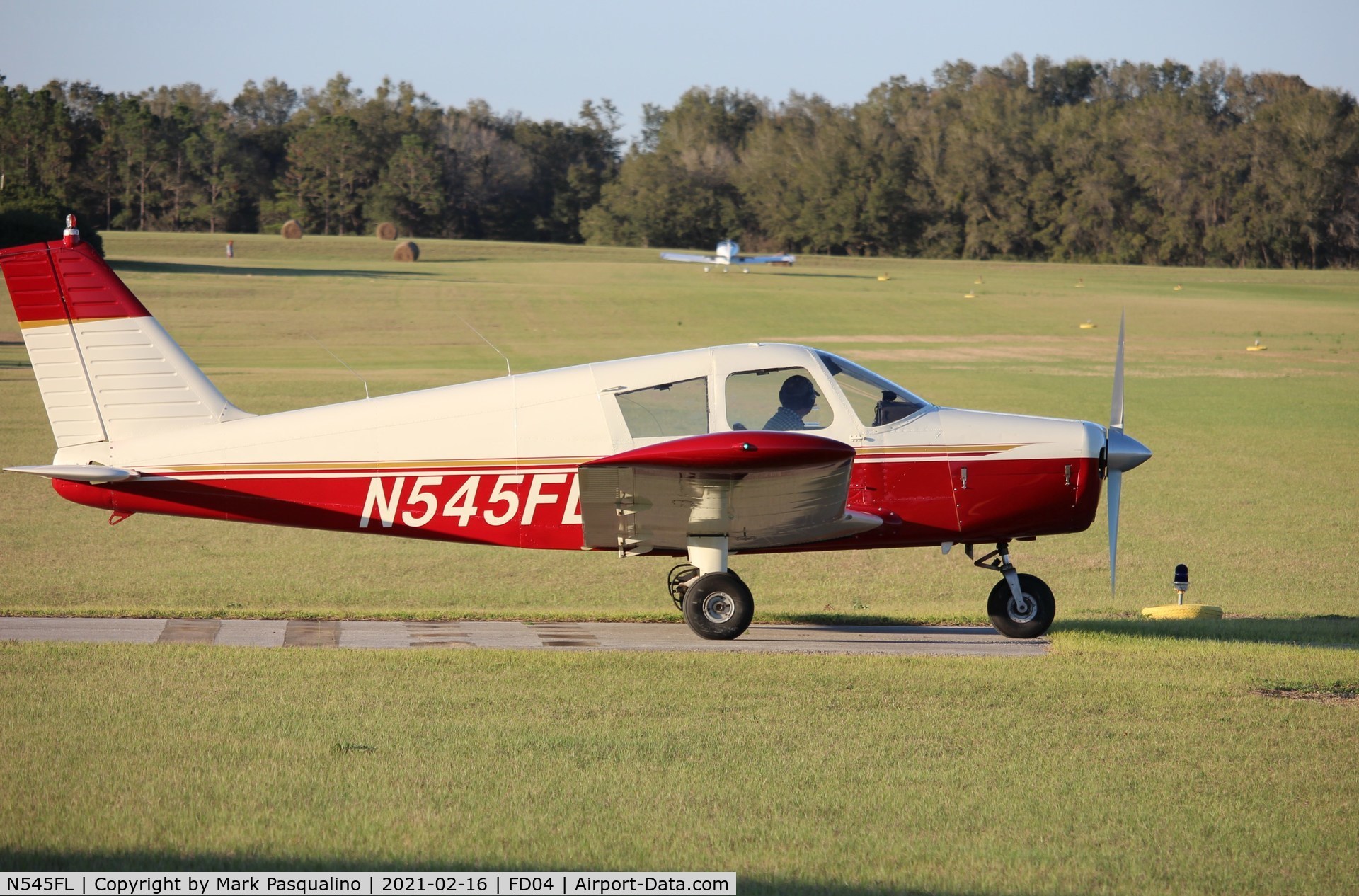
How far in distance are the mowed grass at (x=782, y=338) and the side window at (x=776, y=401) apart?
8.40ft

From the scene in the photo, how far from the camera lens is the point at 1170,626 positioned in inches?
429

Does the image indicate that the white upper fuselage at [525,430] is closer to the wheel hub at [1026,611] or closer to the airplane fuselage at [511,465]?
the airplane fuselage at [511,465]

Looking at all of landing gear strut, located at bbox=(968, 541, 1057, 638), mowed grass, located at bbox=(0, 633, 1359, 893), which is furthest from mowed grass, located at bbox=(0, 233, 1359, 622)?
mowed grass, located at bbox=(0, 633, 1359, 893)

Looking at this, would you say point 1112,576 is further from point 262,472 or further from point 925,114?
point 925,114

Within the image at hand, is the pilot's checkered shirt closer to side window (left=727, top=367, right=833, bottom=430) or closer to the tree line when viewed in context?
side window (left=727, top=367, right=833, bottom=430)

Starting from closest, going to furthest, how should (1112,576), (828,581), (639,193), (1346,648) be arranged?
(1346,648)
(1112,576)
(828,581)
(639,193)

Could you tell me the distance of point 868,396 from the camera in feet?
32.7

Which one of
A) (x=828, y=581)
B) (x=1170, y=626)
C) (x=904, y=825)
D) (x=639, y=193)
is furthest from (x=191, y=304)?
(x=639, y=193)

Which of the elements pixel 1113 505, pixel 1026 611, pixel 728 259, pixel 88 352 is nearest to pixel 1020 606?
pixel 1026 611

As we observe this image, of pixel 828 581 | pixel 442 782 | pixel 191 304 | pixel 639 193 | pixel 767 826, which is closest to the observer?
pixel 767 826

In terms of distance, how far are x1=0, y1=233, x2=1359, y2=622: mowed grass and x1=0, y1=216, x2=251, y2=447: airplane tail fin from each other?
2.05 meters

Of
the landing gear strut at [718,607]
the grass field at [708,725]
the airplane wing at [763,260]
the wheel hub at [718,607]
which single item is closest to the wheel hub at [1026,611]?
the grass field at [708,725]

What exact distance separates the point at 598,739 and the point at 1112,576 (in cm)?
523

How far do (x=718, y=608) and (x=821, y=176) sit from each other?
10768 centimetres
